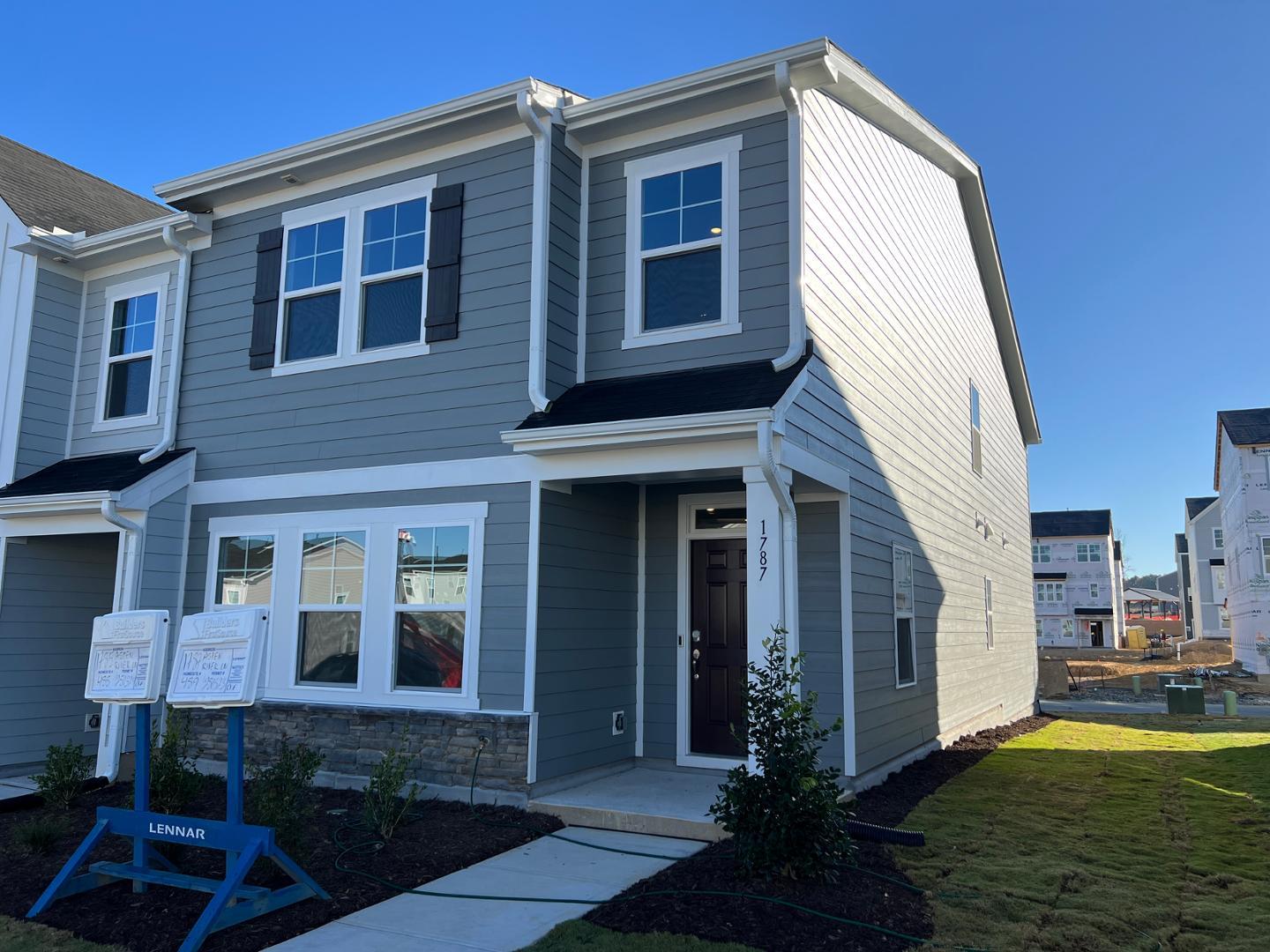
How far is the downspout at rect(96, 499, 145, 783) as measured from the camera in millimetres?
8367

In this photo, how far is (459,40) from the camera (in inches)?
467

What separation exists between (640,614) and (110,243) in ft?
23.8

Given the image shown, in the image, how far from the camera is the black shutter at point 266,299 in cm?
895

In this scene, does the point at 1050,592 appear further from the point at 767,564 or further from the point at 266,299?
the point at 266,299

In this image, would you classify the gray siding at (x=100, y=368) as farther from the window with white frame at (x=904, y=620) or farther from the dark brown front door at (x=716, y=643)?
the window with white frame at (x=904, y=620)

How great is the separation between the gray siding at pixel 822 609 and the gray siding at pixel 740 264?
158 cm

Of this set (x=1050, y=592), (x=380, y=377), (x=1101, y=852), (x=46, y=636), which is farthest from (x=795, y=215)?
(x=1050, y=592)

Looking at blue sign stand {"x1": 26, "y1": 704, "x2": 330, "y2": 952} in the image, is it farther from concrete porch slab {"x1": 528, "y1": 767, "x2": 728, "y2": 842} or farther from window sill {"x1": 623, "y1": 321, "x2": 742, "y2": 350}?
window sill {"x1": 623, "y1": 321, "x2": 742, "y2": 350}

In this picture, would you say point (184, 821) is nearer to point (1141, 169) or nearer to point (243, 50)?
point (243, 50)

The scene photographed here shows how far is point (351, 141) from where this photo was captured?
8219 mm

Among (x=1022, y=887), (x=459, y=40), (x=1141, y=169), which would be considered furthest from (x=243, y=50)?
(x=1141, y=169)

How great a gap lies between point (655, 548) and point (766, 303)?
2.54 metres

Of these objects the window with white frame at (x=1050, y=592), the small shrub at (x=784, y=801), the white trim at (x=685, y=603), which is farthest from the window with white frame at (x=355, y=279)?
the window with white frame at (x=1050, y=592)

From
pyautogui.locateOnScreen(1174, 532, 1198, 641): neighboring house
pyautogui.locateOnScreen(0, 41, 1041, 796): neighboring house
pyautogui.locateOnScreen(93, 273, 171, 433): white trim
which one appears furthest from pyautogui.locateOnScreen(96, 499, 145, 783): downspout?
pyautogui.locateOnScreen(1174, 532, 1198, 641): neighboring house
